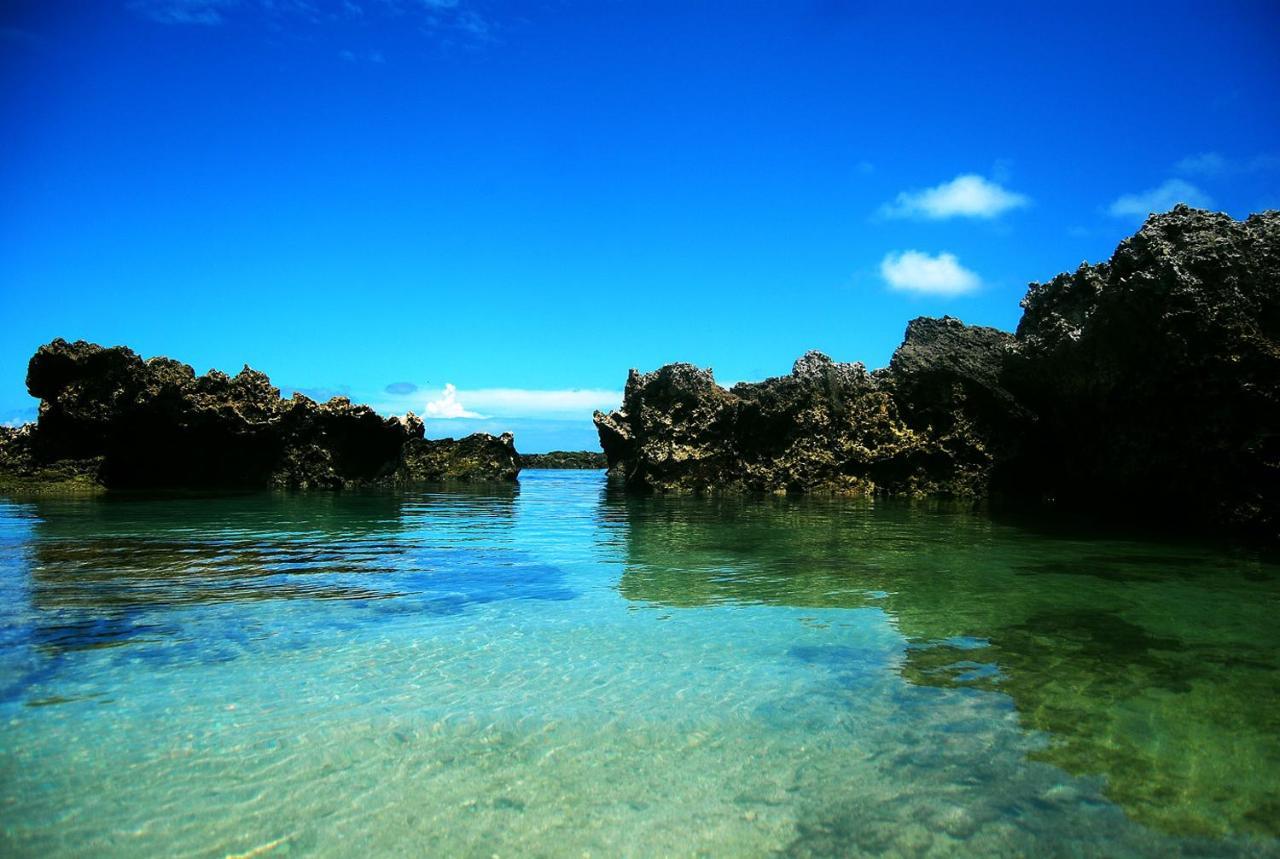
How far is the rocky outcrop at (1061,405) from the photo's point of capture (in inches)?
633

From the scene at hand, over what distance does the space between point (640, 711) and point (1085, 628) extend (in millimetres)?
5149

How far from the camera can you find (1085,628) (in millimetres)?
8070

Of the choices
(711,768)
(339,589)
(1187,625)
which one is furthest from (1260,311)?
(339,589)

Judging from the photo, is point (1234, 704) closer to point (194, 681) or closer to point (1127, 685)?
point (1127, 685)

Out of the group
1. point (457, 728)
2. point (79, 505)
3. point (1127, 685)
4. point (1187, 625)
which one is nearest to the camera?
point (457, 728)

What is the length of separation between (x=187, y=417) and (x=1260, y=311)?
126 feet

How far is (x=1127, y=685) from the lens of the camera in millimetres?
6129

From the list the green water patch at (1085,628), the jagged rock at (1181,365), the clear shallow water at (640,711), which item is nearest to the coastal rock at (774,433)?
the jagged rock at (1181,365)

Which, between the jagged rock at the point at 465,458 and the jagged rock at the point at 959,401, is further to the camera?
the jagged rock at the point at 465,458

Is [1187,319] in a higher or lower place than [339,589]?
higher

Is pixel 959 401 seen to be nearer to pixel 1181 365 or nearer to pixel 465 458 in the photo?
pixel 1181 365

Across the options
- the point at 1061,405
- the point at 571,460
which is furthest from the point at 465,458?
the point at 571,460

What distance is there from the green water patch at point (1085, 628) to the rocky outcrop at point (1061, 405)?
3379 mm

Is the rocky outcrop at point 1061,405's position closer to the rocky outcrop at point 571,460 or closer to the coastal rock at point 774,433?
the coastal rock at point 774,433
